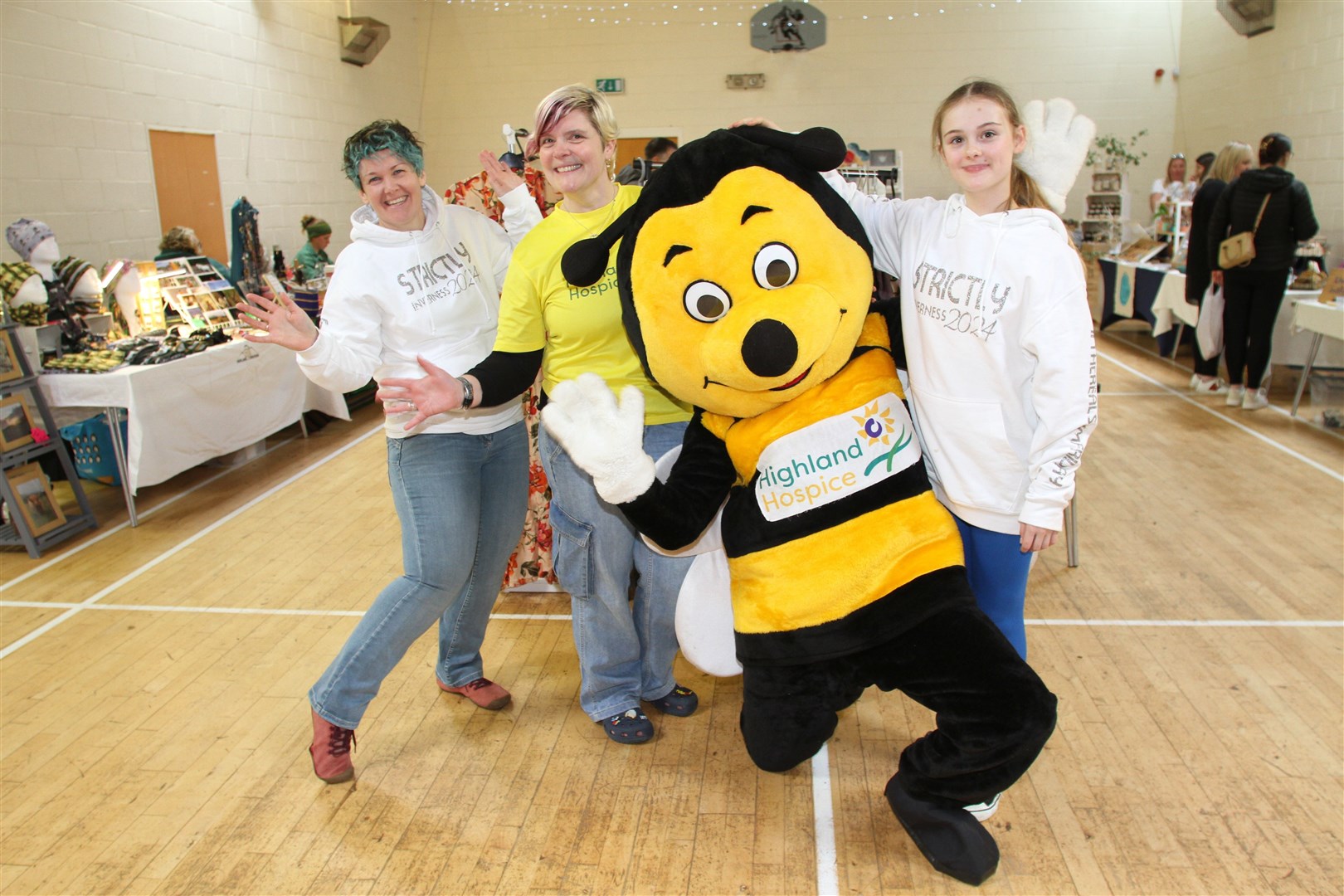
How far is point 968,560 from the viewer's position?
6.27 feet

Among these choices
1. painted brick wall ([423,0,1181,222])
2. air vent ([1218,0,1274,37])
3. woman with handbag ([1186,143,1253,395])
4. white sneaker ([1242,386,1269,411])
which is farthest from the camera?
painted brick wall ([423,0,1181,222])

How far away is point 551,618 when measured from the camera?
3.19 meters

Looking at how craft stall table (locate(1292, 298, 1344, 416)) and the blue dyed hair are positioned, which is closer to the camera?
the blue dyed hair

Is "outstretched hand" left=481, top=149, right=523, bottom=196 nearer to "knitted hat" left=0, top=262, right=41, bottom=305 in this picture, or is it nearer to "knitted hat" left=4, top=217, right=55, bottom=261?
"knitted hat" left=0, top=262, right=41, bottom=305

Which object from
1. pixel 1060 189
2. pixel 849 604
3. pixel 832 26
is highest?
pixel 832 26

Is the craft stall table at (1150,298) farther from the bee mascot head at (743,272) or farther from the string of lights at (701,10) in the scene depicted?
the bee mascot head at (743,272)

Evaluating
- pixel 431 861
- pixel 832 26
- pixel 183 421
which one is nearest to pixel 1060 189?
pixel 431 861

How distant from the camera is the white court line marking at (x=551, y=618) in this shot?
2953 mm

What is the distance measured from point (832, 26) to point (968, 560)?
9.65 m

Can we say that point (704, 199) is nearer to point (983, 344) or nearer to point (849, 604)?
point (983, 344)

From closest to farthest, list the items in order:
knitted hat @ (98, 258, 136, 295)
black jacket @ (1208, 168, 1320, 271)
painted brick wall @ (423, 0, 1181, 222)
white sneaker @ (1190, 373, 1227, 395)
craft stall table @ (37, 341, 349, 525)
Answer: craft stall table @ (37, 341, 349, 525) → knitted hat @ (98, 258, 136, 295) → black jacket @ (1208, 168, 1320, 271) → white sneaker @ (1190, 373, 1227, 395) → painted brick wall @ (423, 0, 1181, 222)

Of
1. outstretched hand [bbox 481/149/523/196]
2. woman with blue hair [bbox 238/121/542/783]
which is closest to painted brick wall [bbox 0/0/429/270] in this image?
outstretched hand [bbox 481/149/523/196]

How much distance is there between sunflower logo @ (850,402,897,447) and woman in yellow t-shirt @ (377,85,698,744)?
47 centimetres

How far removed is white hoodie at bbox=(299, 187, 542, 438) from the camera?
2150 mm
